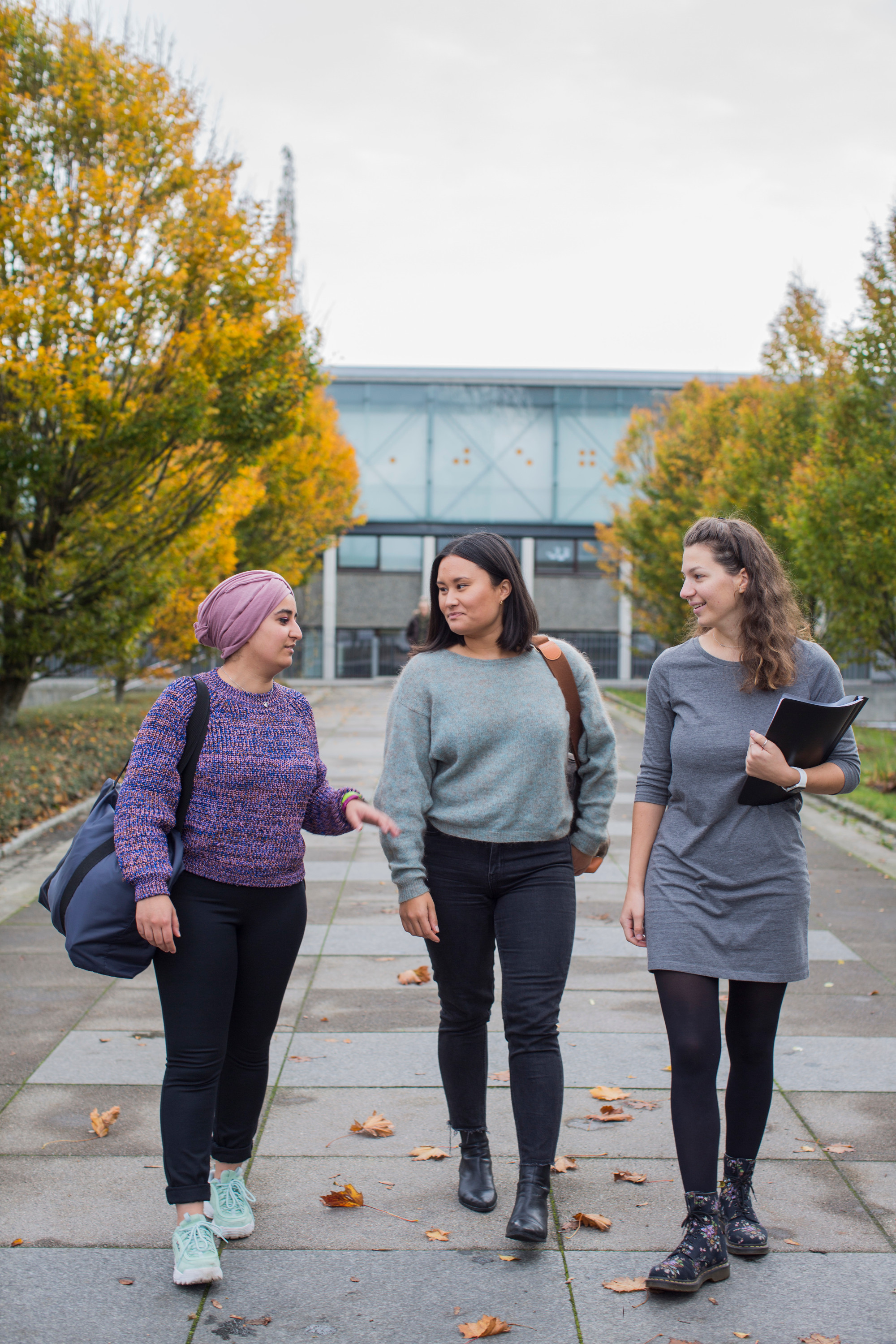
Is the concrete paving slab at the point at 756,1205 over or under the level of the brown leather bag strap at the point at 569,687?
under

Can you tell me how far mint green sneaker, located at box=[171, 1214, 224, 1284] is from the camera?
3010 millimetres

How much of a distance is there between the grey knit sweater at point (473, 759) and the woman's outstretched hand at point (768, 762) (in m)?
0.49

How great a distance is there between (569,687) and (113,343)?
10.0 m

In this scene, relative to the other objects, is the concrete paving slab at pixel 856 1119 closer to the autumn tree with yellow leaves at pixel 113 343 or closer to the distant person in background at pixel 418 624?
the autumn tree with yellow leaves at pixel 113 343

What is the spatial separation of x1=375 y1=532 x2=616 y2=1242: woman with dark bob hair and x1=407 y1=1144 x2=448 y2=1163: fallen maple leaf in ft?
1.05

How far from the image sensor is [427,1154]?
3.85m

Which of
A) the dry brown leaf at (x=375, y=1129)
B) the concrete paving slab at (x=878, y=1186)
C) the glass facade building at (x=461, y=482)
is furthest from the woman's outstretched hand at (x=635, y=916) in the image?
the glass facade building at (x=461, y=482)

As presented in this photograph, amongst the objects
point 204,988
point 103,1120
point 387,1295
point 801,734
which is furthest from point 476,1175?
point 801,734

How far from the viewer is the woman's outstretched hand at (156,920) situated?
9.79 feet

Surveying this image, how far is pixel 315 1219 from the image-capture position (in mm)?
3420

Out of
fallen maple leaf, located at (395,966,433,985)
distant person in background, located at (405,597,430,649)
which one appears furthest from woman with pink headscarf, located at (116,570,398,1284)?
distant person in background, located at (405,597,430,649)

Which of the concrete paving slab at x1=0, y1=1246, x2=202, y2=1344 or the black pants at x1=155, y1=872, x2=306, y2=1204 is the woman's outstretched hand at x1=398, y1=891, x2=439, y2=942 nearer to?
the black pants at x1=155, y1=872, x2=306, y2=1204

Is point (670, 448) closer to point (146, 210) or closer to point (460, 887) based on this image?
point (146, 210)

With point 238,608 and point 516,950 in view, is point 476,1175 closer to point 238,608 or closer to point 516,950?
point 516,950
